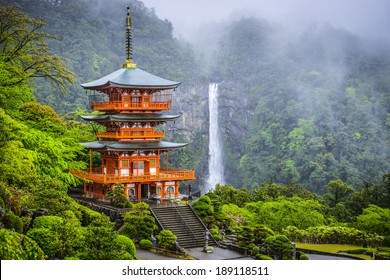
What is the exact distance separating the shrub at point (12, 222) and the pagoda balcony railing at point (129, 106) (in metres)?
7.70

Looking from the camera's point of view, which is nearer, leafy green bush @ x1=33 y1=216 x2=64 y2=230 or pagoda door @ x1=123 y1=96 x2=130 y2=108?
leafy green bush @ x1=33 y1=216 x2=64 y2=230

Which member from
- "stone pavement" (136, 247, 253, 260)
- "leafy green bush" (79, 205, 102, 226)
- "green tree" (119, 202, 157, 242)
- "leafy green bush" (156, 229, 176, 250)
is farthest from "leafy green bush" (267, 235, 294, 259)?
"leafy green bush" (79, 205, 102, 226)

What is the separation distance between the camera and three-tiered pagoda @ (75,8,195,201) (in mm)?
18891

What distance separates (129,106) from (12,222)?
8.03 metres

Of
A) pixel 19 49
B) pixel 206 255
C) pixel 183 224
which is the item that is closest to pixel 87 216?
pixel 183 224

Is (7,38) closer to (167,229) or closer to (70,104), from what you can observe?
(167,229)

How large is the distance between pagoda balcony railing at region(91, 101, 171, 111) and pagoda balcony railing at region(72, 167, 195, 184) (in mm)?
1998

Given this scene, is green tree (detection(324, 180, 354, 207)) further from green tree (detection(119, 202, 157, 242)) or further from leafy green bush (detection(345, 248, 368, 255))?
green tree (detection(119, 202, 157, 242))

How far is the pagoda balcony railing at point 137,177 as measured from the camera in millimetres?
18375

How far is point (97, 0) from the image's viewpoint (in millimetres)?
44906

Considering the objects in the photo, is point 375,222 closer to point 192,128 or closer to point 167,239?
point 167,239

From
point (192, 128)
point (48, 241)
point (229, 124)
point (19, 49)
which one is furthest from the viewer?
point (229, 124)

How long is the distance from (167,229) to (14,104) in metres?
6.12

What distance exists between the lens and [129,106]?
1930cm
